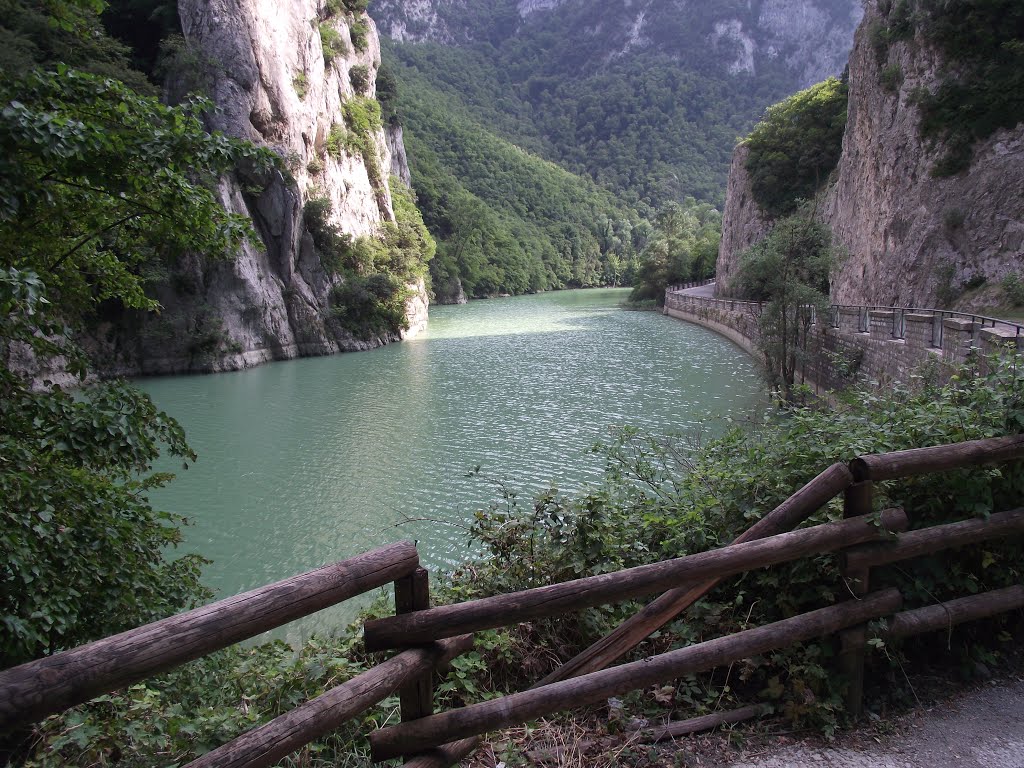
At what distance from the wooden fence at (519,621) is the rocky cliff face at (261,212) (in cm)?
2845

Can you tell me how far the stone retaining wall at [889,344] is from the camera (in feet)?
33.3

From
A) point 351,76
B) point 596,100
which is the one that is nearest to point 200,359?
point 351,76

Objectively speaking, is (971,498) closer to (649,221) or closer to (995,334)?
(995,334)

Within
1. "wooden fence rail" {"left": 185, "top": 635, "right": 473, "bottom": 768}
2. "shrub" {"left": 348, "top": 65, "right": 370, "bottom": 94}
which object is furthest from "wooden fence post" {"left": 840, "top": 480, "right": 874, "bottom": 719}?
"shrub" {"left": 348, "top": 65, "right": 370, "bottom": 94}

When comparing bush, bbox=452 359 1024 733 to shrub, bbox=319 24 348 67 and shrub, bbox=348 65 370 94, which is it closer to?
shrub, bbox=319 24 348 67

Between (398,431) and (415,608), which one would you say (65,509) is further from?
(398,431)

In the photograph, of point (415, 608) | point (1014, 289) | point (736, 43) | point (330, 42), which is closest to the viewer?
point (415, 608)

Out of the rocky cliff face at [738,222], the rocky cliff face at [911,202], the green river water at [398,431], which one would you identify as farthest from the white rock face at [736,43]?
the rocky cliff face at [911,202]

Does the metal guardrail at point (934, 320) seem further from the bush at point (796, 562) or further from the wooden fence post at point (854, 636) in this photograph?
the wooden fence post at point (854, 636)

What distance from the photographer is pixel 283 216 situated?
35500 mm

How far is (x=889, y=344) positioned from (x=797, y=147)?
31754 mm

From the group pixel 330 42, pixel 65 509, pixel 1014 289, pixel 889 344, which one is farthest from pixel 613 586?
pixel 330 42

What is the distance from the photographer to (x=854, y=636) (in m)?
3.10

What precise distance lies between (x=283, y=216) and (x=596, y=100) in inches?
6558
